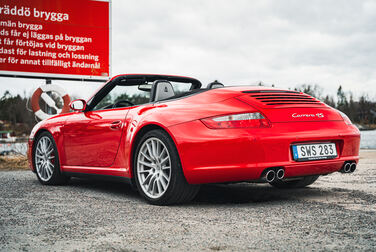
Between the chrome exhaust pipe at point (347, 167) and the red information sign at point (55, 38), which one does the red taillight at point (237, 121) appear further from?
the red information sign at point (55, 38)

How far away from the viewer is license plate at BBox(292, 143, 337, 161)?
3.75m

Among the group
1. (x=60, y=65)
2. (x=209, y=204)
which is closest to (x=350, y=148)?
(x=209, y=204)

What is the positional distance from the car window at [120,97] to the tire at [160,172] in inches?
34.7

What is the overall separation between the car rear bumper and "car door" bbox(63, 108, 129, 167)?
3.37ft

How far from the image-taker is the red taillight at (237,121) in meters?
3.63

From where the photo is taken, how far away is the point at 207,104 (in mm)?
3846

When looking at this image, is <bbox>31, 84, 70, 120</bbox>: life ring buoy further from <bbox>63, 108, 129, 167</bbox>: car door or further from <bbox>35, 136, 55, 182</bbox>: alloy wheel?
<bbox>63, 108, 129, 167</bbox>: car door

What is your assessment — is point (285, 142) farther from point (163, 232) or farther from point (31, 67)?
point (31, 67)

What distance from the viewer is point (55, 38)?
453 inches

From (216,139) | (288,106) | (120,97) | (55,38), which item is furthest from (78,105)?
(55,38)

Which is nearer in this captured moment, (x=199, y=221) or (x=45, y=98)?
(x=199, y=221)

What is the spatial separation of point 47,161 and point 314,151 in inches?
145

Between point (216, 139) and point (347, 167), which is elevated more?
point (216, 139)

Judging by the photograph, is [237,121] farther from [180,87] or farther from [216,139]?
[180,87]
